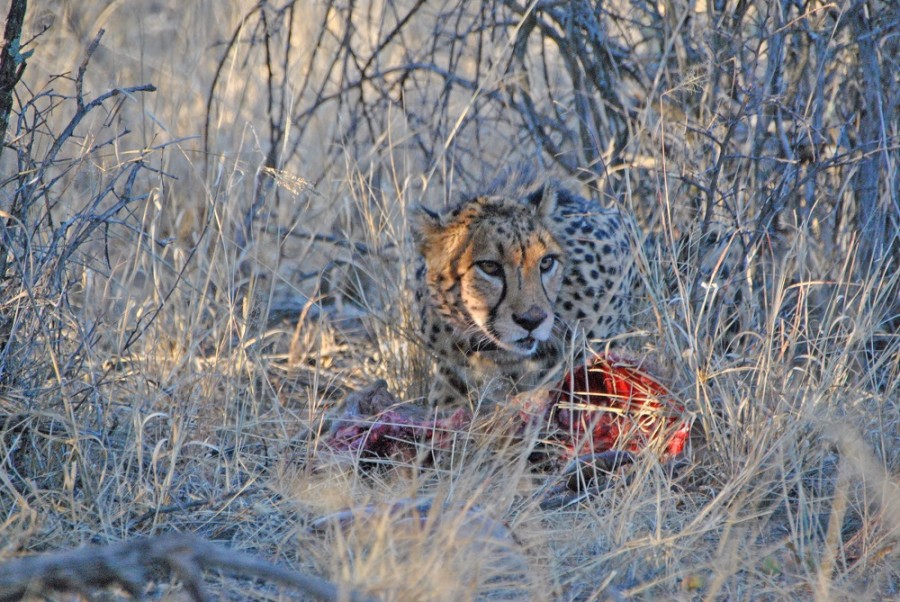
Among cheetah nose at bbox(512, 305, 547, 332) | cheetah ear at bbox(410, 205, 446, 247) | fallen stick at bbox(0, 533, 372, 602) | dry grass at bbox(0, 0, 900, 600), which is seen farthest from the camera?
cheetah ear at bbox(410, 205, 446, 247)

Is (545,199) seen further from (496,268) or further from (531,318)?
(531,318)

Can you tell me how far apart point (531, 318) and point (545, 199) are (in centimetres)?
49

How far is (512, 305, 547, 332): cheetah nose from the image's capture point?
3471mm

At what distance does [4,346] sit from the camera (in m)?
2.66

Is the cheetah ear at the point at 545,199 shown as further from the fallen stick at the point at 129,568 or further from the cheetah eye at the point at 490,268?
the fallen stick at the point at 129,568

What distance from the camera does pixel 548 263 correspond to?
367 cm

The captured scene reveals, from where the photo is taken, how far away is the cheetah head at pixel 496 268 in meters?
3.52

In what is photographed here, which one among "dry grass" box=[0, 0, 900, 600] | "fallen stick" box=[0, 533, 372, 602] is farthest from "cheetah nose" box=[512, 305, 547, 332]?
"fallen stick" box=[0, 533, 372, 602]

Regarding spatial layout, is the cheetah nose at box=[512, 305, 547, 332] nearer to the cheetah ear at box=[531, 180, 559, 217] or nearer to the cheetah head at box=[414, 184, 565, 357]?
the cheetah head at box=[414, 184, 565, 357]

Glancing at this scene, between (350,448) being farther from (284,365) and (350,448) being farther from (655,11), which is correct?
(655,11)

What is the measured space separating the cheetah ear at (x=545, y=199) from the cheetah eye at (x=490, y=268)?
0.27 metres

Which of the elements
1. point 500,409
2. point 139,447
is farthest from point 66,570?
point 500,409

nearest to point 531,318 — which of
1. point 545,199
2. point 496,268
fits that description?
point 496,268

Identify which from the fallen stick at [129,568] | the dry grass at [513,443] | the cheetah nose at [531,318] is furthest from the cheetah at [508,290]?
the fallen stick at [129,568]
